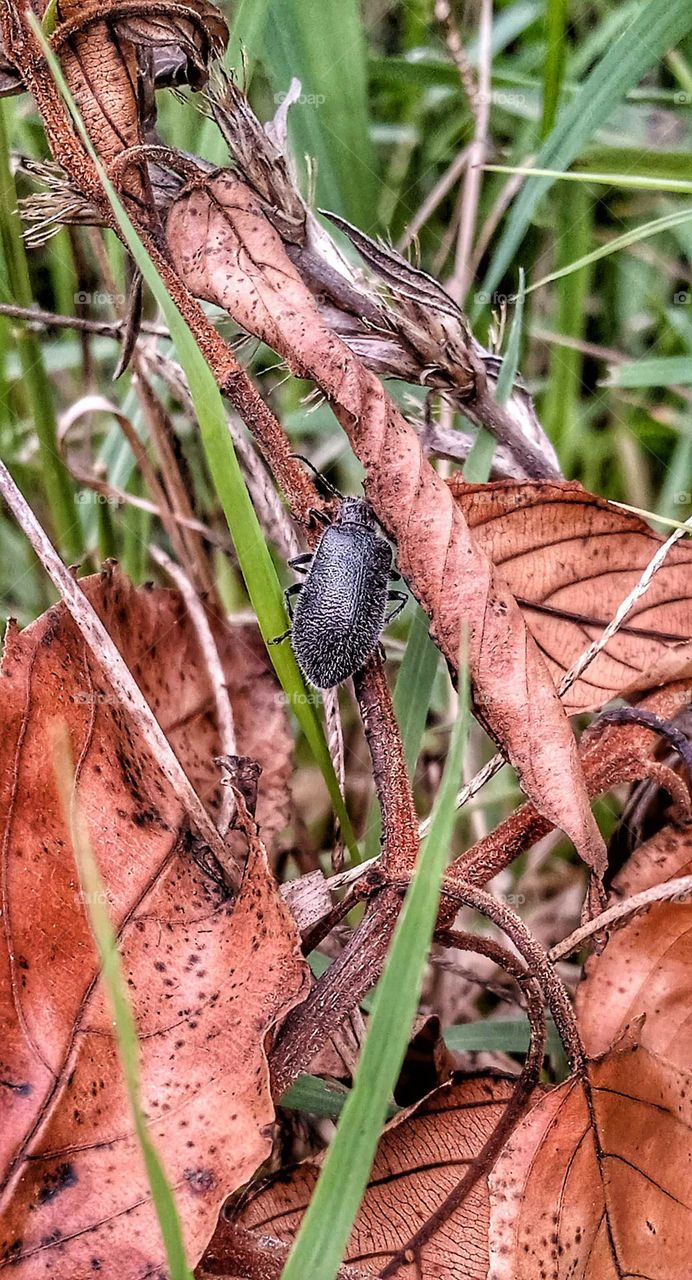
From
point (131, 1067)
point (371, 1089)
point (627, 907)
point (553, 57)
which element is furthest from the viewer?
point (553, 57)

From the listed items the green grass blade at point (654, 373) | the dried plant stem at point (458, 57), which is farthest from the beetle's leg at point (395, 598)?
the dried plant stem at point (458, 57)

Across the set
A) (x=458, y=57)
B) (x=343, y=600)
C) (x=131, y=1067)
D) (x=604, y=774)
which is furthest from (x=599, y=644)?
(x=458, y=57)

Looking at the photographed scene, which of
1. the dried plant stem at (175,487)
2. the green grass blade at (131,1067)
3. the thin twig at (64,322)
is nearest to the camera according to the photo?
the green grass blade at (131,1067)

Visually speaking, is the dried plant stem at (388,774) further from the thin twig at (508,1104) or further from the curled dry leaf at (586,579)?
the curled dry leaf at (586,579)

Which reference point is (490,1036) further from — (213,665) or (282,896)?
(213,665)

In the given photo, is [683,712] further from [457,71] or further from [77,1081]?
[457,71]
